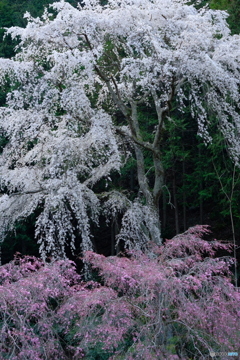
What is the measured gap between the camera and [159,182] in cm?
660

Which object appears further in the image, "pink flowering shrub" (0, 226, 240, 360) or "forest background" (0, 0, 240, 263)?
"forest background" (0, 0, 240, 263)

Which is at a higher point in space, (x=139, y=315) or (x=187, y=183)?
(x=187, y=183)

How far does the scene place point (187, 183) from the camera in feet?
39.0

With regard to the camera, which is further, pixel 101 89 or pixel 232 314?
pixel 101 89

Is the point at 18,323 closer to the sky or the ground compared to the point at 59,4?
closer to the ground

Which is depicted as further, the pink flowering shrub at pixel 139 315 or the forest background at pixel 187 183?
the forest background at pixel 187 183

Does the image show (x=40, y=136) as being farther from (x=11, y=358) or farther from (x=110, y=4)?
(x=11, y=358)

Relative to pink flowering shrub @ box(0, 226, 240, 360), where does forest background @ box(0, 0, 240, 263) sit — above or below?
above

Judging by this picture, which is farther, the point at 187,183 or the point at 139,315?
the point at 187,183

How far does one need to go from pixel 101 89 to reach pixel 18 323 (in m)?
5.07

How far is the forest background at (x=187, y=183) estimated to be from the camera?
970 cm

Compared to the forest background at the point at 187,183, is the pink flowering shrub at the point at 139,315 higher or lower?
lower

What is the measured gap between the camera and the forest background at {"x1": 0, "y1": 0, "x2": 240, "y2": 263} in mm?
9695

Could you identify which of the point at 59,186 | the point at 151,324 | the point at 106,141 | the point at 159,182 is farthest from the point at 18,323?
the point at 159,182
